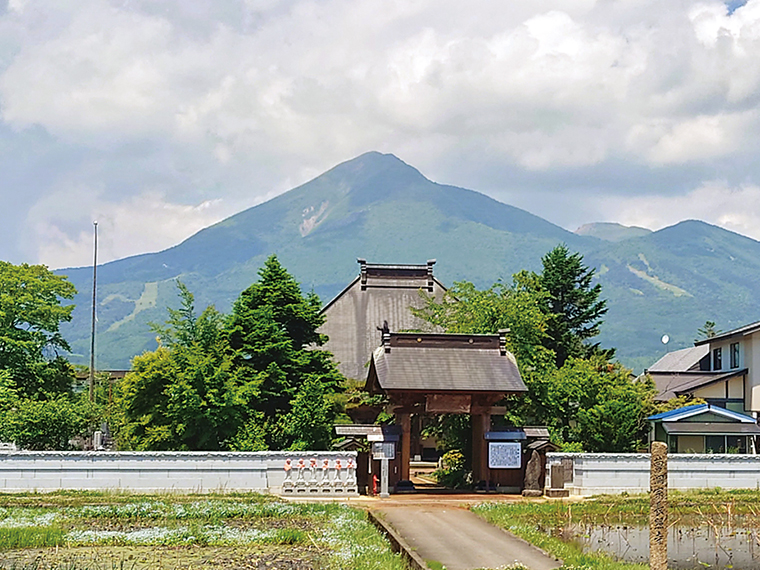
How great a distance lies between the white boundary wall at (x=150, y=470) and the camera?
26.8m

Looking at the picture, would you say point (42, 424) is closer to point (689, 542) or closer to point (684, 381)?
point (689, 542)

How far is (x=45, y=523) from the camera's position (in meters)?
20.2

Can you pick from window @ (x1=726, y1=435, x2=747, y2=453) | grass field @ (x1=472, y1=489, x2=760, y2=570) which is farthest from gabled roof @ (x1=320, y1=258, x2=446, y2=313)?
grass field @ (x1=472, y1=489, x2=760, y2=570)

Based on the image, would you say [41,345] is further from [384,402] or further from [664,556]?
[664,556]

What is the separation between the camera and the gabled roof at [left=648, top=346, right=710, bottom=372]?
5668 centimetres

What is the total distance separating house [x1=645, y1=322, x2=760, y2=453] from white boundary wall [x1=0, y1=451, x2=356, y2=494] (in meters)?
14.5

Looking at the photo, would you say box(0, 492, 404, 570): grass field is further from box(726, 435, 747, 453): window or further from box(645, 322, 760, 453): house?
box(726, 435, 747, 453): window

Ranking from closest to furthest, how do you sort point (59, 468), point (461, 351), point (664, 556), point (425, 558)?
point (664, 556) → point (425, 558) → point (59, 468) → point (461, 351)

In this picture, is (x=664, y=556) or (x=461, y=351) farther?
(x=461, y=351)

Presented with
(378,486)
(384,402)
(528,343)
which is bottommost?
(378,486)

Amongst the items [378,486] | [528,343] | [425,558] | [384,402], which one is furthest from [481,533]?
[528,343]

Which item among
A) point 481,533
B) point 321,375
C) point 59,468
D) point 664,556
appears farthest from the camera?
point 321,375

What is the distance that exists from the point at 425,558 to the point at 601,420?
1832cm

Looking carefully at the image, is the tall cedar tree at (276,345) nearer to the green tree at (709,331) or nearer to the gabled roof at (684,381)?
the gabled roof at (684,381)
